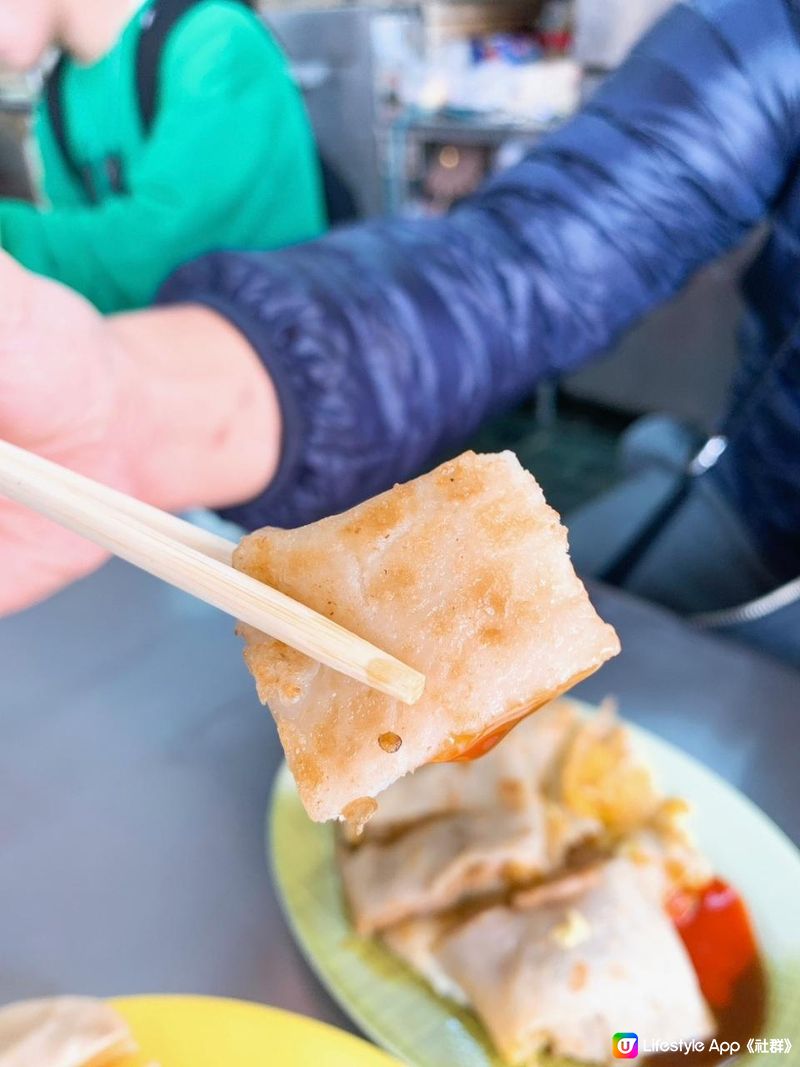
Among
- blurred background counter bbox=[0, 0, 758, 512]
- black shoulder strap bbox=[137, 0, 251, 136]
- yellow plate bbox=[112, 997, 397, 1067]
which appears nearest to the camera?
yellow plate bbox=[112, 997, 397, 1067]

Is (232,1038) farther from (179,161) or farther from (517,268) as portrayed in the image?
(179,161)

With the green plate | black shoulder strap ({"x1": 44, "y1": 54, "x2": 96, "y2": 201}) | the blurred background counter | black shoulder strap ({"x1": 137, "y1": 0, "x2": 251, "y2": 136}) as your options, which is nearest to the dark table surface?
the green plate

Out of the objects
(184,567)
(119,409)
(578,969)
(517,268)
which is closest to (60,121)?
(517,268)

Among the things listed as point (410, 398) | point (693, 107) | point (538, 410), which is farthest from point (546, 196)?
point (538, 410)

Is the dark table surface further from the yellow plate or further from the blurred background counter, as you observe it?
the blurred background counter

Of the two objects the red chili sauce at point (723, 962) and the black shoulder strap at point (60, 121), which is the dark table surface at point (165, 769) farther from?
the black shoulder strap at point (60, 121)
